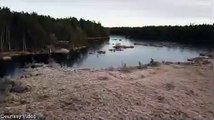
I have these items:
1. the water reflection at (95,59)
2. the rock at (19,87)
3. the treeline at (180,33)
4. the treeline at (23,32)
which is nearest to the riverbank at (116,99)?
the rock at (19,87)

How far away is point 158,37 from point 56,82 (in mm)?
88598

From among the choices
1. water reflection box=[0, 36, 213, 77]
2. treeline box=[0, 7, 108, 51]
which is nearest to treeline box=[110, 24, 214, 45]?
water reflection box=[0, 36, 213, 77]

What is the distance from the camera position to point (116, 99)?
15.8 metres

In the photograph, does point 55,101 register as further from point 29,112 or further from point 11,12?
point 11,12

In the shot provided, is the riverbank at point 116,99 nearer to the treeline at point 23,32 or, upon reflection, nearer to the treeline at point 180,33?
the treeline at point 23,32

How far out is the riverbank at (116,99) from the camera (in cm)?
1414

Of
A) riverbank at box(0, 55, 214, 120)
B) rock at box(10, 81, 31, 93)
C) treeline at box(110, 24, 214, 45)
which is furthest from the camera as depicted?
treeline at box(110, 24, 214, 45)

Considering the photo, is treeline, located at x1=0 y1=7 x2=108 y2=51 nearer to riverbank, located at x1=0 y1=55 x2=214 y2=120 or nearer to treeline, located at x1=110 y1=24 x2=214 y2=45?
treeline, located at x1=110 y1=24 x2=214 y2=45

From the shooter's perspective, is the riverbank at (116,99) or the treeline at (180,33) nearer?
the riverbank at (116,99)

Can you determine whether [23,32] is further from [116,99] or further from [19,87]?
[116,99]

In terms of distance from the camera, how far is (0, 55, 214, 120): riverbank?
46.4 ft

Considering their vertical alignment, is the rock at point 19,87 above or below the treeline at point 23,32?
below

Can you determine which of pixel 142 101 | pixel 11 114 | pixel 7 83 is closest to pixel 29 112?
pixel 11 114

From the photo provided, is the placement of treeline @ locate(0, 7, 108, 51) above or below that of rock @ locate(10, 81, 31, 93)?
above
